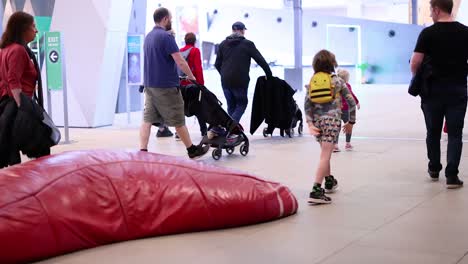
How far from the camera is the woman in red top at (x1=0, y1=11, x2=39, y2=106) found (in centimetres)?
642

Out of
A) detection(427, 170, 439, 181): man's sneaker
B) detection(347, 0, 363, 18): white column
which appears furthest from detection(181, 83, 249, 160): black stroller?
detection(347, 0, 363, 18): white column

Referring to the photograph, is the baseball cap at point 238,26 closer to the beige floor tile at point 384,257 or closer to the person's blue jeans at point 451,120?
the person's blue jeans at point 451,120

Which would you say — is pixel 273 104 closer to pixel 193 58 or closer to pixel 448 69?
pixel 193 58

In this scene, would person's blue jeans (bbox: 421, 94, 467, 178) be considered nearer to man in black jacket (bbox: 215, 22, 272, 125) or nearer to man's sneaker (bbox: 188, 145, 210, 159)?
man's sneaker (bbox: 188, 145, 210, 159)

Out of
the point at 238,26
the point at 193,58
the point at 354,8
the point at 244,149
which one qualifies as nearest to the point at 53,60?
the point at 193,58

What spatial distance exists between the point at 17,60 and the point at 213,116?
329 centimetres

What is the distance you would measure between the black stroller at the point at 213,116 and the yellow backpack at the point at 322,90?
283 cm

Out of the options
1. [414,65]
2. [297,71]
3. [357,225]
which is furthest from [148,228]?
[297,71]

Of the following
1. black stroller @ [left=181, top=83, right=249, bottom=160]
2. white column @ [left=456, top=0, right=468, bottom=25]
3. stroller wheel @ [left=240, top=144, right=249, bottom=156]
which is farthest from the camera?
white column @ [left=456, top=0, right=468, bottom=25]

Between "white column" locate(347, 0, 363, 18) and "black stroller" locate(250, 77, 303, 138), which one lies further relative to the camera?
"white column" locate(347, 0, 363, 18)

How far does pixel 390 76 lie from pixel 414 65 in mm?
28288

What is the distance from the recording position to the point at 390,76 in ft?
113

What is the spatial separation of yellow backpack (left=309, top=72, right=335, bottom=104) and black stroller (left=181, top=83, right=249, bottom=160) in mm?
2829

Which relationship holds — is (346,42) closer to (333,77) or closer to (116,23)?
(116,23)
